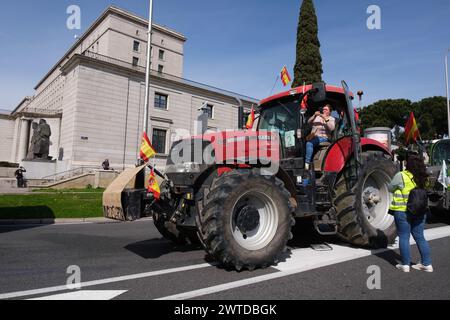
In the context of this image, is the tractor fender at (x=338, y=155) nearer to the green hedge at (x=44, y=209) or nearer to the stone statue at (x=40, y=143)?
the green hedge at (x=44, y=209)

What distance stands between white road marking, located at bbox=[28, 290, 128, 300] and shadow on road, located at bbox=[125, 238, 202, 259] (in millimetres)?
Answer: 1754

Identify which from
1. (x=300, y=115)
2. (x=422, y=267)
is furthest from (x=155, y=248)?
(x=422, y=267)

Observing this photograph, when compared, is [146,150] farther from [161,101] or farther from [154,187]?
[161,101]

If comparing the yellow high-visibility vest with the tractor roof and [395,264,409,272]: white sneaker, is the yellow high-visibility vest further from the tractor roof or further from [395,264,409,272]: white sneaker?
the tractor roof

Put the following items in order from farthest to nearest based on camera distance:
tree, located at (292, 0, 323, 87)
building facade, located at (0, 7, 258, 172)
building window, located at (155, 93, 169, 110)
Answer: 1. building window, located at (155, 93, 169, 110)
2. building facade, located at (0, 7, 258, 172)
3. tree, located at (292, 0, 323, 87)

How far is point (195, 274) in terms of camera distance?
14.4ft

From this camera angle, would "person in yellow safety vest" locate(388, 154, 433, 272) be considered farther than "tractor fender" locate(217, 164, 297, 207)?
No

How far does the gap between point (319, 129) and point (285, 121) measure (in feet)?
2.10

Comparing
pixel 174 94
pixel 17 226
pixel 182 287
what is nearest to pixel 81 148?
pixel 174 94

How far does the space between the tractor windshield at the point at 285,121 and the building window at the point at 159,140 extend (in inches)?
1249

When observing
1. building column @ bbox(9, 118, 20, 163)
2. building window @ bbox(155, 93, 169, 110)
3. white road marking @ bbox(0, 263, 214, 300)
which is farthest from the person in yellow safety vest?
building column @ bbox(9, 118, 20, 163)

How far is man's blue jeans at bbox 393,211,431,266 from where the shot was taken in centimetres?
470

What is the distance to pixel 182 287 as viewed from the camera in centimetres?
387
